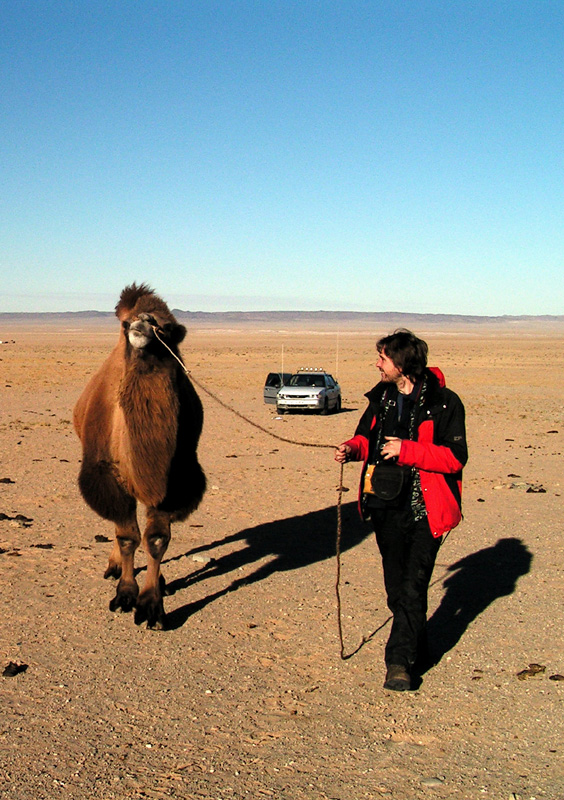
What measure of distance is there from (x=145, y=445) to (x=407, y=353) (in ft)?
8.04

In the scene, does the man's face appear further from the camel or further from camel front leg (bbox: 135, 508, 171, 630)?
camel front leg (bbox: 135, 508, 171, 630)

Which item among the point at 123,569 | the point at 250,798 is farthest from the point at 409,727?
the point at 123,569

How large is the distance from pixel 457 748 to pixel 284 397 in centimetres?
2161

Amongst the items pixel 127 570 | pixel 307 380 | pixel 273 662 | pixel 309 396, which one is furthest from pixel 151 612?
pixel 307 380

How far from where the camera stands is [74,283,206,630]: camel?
7051 millimetres

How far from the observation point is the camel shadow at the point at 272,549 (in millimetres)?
8227

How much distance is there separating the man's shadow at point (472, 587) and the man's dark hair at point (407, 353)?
2144 mm

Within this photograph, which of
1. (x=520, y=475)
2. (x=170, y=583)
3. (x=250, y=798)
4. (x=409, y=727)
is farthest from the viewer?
(x=520, y=475)

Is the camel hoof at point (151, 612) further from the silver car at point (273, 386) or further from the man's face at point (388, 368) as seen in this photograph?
the silver car at point (273, 386)

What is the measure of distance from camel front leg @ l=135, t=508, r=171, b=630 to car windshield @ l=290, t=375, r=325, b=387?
65.8 feet

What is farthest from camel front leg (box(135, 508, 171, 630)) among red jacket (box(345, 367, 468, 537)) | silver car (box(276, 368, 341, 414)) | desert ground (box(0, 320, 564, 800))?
silver car (box(276, 368, 341, 414))

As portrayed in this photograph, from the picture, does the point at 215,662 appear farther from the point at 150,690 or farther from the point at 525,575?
the point at 525,575

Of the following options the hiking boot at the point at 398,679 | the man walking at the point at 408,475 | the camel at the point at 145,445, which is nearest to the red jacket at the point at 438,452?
the man walking at the point at 408,475

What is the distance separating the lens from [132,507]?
757cm
